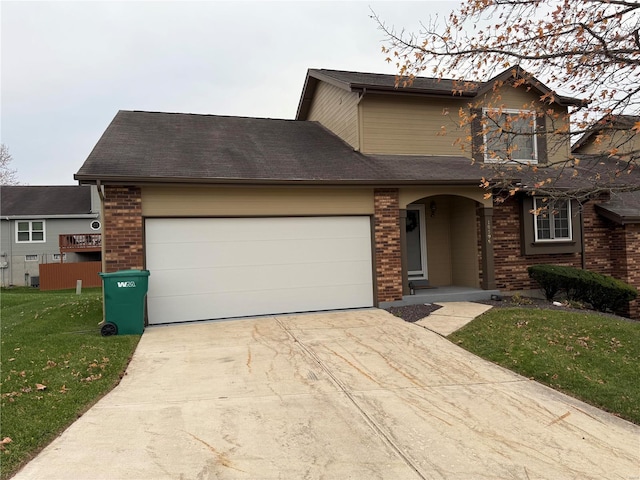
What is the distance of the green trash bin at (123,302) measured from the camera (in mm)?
7848

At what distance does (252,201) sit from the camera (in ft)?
31.6

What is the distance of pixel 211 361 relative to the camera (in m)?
6.41

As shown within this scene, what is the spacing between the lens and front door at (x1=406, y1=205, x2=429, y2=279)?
40.2ft

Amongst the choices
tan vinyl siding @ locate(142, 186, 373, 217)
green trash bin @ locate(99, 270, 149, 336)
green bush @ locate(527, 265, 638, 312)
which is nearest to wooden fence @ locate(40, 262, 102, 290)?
tan vinyl siding @ locate(142, 186, 373, 217)

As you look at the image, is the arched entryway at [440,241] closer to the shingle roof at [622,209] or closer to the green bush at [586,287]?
the green bush at [586,287]

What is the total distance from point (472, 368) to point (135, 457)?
14.5 feet

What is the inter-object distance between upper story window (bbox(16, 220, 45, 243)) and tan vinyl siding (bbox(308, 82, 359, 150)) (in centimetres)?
1986

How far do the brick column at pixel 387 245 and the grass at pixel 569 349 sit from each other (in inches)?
89.2

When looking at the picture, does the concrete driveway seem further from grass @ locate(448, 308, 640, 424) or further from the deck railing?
the deck railing

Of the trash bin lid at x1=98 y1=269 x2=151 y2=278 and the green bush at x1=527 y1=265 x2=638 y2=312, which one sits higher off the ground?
the trash bin lid at x1=98 y1=269 x2=151 y2=278

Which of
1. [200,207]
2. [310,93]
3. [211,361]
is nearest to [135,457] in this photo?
[211,361]

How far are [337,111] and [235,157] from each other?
167 inches

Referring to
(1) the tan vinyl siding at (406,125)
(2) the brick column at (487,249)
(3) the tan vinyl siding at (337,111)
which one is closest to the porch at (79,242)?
(3) the tan vinyl siding at (337,111)

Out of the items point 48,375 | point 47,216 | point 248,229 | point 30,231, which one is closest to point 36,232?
point 30,231
